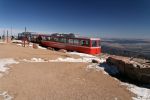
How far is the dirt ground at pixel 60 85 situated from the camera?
1035 centimetres

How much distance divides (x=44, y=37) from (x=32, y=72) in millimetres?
26975

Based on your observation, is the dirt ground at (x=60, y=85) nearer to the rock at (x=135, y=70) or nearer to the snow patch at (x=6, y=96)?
the snow patch at (x=6, y=96)

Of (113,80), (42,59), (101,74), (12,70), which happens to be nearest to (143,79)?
(113,80)

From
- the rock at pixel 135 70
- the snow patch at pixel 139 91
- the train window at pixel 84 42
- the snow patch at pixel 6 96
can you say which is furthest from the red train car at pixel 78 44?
the snow patch at pixel 6 96

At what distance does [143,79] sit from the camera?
1375cm

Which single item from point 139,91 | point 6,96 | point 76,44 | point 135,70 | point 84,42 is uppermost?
point 84,42

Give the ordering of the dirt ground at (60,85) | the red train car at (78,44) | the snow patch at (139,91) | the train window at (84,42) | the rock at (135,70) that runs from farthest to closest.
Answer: the train window at (84,42)
the red train car at (78,44)
the rock at (135,70)
the snow patch at (139,91)
the dirt ground at (60,85)

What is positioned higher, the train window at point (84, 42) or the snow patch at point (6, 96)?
the train window at point (84, 42)

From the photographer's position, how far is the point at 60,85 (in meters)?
12.0

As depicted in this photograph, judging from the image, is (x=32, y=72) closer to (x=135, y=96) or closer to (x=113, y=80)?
(x=113, y=80)

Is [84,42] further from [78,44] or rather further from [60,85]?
[60,85]

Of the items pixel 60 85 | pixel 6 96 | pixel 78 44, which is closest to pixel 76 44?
pixel 78 44

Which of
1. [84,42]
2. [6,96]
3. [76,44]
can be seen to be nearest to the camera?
[6,96]

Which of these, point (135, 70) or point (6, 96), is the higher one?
point (135, 70)
